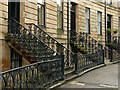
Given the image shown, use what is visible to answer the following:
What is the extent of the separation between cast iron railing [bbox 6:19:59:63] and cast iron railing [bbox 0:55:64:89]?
81 cm

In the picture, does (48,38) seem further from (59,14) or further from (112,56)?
(112,56)

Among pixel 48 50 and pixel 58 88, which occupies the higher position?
pixel 48 50

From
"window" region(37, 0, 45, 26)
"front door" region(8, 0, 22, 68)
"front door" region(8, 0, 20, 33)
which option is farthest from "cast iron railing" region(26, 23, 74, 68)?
"window" region(37, 0, 45, 26)

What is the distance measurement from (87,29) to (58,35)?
544 cm

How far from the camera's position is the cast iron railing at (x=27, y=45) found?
38.8ft

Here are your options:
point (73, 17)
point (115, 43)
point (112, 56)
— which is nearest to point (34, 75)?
point (112, 56)

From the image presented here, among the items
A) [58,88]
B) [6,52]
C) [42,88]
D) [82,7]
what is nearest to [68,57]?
[6,52]

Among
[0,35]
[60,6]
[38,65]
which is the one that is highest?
[60,6]

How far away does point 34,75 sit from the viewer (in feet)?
28.9

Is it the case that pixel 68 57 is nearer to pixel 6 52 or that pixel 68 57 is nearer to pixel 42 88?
pixel 6 52

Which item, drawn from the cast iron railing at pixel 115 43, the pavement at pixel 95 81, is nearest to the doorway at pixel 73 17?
the cast iron railing at pixel 115 43

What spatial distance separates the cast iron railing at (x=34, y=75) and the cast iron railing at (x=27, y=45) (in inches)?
31.9

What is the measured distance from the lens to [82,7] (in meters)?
21.9

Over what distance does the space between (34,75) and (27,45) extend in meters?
Result: 3.58
